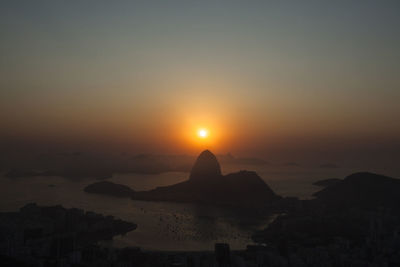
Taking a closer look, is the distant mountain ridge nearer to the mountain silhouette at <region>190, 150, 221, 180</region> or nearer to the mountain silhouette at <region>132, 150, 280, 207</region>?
the mountain silhouette at <region>132, 150, 280, 207</region>

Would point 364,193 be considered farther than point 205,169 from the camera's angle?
No

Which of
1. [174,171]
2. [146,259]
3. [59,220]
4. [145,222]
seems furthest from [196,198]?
[174,171]

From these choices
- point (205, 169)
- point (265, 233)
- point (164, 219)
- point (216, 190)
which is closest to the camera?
point (265, 233)

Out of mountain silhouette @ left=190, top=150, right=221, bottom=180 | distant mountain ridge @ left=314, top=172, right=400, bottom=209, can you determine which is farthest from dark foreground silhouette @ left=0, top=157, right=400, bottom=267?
mountain silhouette @ left=190, top=150, right=221, bottom=180

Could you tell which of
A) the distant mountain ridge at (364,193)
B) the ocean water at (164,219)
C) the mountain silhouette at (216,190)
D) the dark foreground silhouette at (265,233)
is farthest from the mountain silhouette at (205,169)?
the distant mountain ridge at (364,193)

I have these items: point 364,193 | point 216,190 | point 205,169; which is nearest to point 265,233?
point 364,193

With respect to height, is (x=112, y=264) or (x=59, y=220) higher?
(x=59, y=220)

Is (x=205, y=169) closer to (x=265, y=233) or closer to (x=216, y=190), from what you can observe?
(x=216, y=190)

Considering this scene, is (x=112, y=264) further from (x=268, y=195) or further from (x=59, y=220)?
(x=268, y=195)

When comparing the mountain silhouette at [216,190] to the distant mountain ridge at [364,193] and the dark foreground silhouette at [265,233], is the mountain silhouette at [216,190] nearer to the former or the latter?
the dark foreground silhouette at [265,233]
